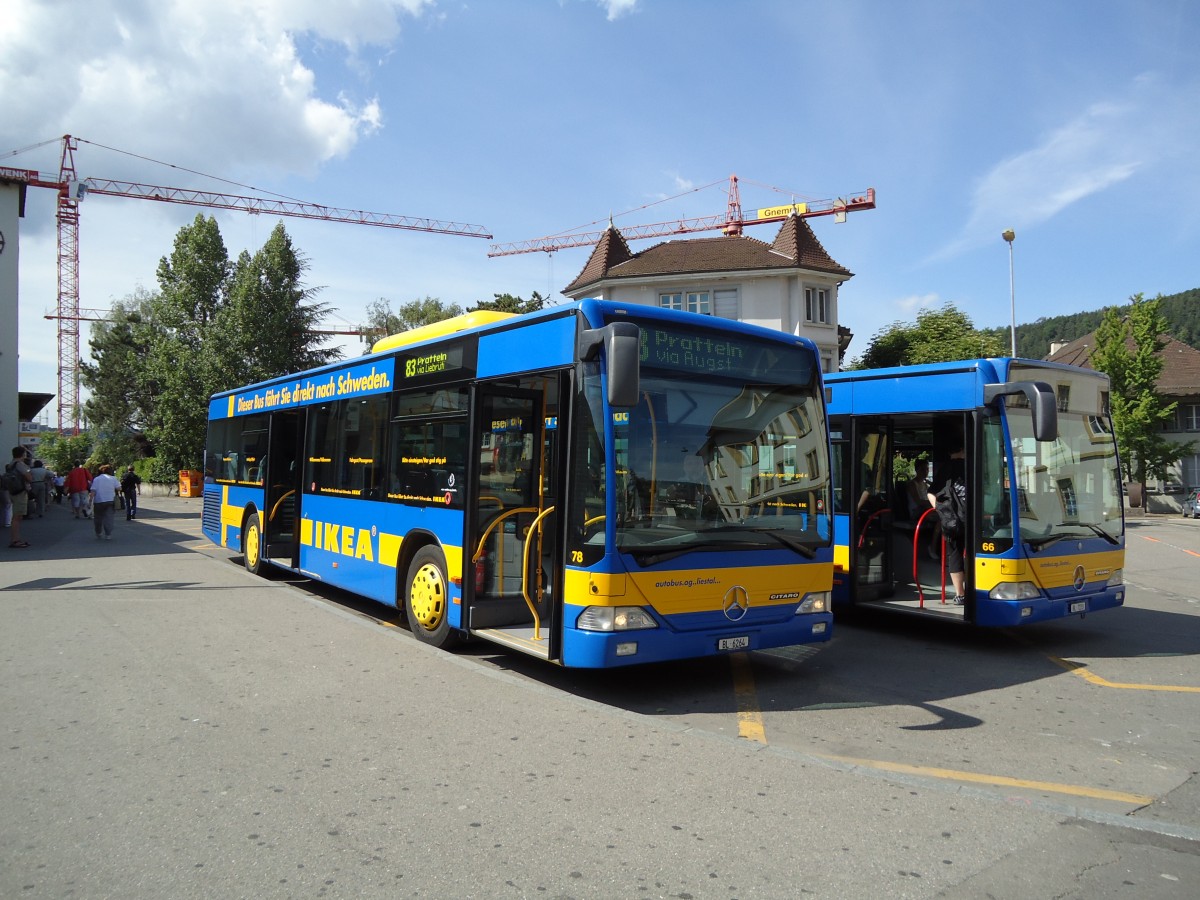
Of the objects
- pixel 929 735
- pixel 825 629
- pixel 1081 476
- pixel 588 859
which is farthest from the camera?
pixel 1081 476

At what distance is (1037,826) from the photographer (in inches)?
171

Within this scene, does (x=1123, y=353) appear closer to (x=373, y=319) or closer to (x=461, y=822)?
(x=461, y=822)

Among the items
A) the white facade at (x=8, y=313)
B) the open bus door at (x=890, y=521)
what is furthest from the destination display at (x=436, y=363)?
the white facade at (x=8, y=313)

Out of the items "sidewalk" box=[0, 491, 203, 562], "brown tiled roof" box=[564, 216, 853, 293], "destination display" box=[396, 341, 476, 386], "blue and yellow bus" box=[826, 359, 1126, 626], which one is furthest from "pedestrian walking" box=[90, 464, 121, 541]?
"brown tiled roof" box=[564, 216, 853, 293]

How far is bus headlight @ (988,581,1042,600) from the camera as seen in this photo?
830 centimetres

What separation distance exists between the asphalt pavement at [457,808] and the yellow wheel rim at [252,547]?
19.9 ft

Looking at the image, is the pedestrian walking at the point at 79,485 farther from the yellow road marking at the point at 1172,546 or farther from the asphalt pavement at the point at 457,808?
the yellow road marking at the point at 1172,546

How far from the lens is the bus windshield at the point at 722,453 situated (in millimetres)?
6289

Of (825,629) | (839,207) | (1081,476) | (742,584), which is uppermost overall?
(839,207)

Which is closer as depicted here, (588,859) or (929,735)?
(588,859)

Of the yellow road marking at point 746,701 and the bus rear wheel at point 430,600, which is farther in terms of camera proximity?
the bus rear wheel at point 430,600

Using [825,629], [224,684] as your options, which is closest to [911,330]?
[825,629]

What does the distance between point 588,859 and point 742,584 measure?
126 inches

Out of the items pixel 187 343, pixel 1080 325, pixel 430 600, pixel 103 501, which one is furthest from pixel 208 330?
pixel 1080 325
